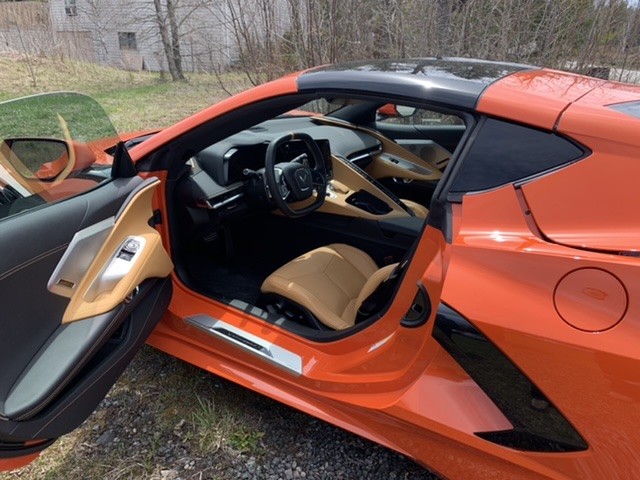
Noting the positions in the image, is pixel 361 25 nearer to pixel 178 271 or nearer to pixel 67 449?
pixel 178 271

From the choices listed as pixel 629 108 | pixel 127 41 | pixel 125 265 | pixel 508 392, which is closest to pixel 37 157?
pixel 125 265

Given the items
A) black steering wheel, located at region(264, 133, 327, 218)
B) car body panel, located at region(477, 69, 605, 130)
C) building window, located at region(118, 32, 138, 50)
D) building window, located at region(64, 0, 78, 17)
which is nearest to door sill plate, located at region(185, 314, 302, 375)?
black steering wheel, located at region(264, 133, 327, 218)

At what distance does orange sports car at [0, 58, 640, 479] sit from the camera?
117cm

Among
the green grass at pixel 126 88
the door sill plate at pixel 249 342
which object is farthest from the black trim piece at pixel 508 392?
the green grass at pixel 126 88

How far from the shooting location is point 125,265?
1.79m

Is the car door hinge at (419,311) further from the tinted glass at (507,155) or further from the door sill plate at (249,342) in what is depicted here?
the door sill plate at (249,342)

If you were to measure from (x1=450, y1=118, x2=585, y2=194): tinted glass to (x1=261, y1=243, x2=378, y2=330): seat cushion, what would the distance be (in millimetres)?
885

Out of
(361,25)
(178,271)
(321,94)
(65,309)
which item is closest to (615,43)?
(361,25)

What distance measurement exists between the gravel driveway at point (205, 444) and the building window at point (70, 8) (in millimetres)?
23568

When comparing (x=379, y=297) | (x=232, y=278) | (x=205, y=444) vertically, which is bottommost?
(x=205, y=444)

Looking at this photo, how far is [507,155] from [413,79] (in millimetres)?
414

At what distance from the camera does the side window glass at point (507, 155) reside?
1283mm

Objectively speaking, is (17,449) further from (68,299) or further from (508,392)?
(508,392)

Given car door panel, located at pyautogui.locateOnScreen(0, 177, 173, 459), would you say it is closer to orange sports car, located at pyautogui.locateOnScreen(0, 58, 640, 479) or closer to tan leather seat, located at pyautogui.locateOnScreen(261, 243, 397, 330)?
orange sports car, located at pyautogui.locateOnScreen(0, 58, 640, 479)
